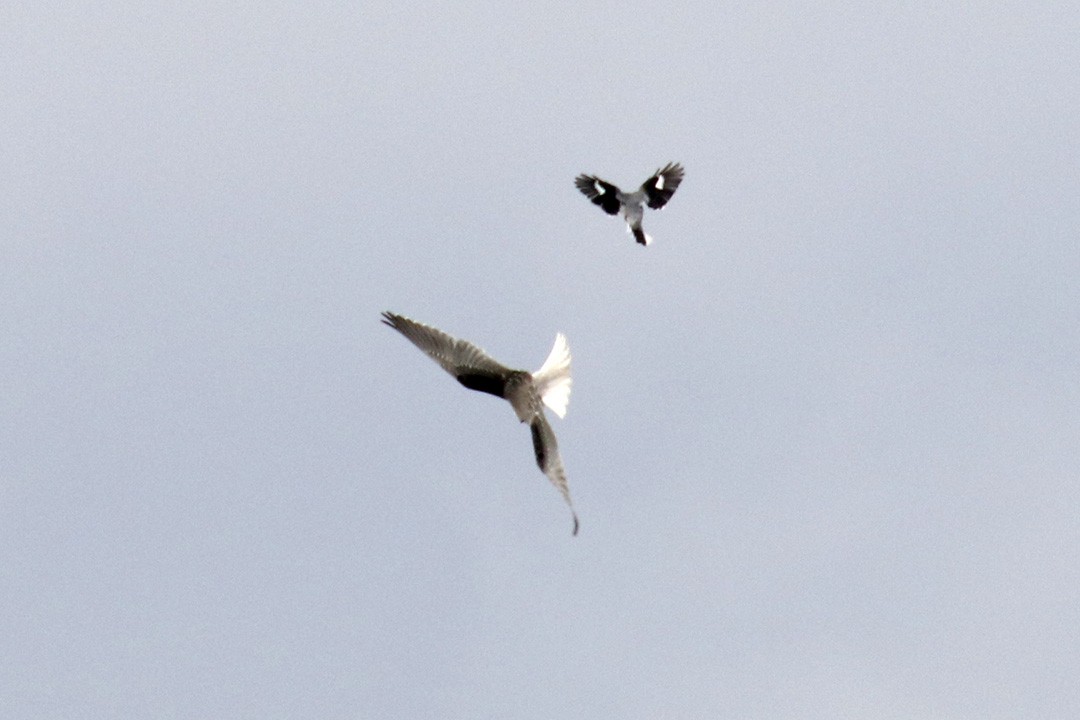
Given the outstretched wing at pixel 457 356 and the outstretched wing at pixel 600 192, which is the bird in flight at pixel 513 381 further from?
the outstretched wing at pixel 600 192

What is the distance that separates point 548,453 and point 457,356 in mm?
2402

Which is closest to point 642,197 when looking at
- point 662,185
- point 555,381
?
point 662,185

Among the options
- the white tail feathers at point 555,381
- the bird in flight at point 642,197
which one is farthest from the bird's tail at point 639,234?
the white tail feathers at point 555,381

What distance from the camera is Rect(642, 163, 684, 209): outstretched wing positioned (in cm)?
5778

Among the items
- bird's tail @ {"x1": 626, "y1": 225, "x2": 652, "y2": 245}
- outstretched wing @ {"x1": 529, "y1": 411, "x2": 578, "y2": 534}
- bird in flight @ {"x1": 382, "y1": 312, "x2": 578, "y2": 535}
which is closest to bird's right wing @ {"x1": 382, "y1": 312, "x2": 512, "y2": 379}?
bird in flight @ {"x1": 382, "y1": 312, "x2": 578, "y2": 535}

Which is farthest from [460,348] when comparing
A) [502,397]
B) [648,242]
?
[648,242]

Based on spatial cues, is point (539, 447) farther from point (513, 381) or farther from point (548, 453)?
point (513, 381)

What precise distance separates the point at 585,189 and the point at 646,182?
2.59 meters

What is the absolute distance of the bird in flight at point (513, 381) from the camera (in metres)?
31.4

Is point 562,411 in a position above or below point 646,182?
below

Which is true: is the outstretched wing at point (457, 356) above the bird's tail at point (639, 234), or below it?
below

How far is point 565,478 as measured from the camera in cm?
3127

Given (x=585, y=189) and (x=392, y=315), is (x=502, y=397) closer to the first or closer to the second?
(x=392, y=315)

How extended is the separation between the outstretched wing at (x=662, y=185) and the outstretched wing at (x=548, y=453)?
27013mm
